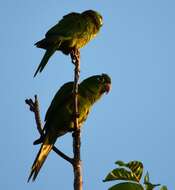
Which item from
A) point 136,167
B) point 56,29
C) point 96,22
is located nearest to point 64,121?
point 56,29

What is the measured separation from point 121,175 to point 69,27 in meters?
4.46

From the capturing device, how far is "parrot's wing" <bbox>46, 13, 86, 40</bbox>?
5672 mm

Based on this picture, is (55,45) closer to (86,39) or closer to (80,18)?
(86,39)

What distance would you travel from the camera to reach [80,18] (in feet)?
21.1

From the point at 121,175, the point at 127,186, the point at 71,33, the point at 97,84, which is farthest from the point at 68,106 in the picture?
the point at 127,186

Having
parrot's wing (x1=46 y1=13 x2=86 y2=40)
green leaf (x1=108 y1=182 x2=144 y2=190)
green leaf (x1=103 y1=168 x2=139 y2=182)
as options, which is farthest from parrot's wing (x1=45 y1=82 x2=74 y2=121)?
green leaf (x1=108 y1=182 x2=144 y2=190)

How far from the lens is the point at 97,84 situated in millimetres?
6055

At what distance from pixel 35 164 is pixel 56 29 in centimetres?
232

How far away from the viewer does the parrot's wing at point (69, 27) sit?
567 centimetres

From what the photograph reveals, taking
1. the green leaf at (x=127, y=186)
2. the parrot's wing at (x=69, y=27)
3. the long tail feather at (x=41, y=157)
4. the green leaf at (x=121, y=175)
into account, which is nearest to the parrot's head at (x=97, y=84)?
the parrot's wing at (x=69, y=27)

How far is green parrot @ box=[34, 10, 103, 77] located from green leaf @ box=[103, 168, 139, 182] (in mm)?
3031

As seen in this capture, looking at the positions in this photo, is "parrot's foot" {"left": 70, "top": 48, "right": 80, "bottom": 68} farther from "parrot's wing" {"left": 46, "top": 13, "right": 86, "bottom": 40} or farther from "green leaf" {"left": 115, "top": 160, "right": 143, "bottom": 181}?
"green leaf" {"left": 115, "top": 160, "right": 143, "bottom": 181}

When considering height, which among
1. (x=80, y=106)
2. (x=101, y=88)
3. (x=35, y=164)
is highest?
(x=101, y=88)

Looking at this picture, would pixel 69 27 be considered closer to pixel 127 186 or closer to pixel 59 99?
pixel 59 99
